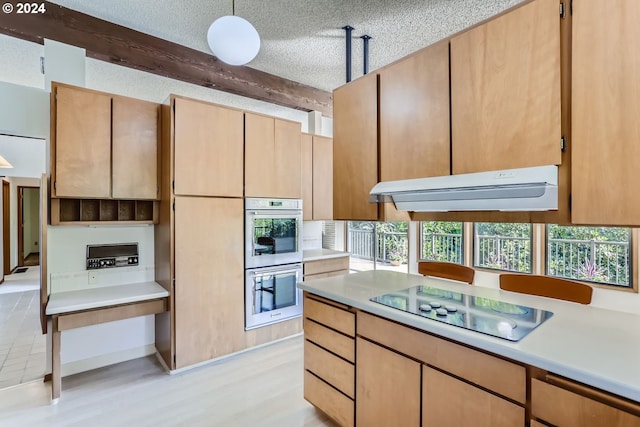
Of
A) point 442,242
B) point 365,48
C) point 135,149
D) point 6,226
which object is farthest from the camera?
point 6,226

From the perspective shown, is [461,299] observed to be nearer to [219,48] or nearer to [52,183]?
[219,48]

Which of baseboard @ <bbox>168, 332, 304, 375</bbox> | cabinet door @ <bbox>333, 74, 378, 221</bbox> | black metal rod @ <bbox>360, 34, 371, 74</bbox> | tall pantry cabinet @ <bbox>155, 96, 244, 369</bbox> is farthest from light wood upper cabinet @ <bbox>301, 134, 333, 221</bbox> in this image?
cabinet door @ <bbox>333, 74, 378, 221</bbox>

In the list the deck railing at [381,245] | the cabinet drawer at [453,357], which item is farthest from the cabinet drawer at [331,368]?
the deck railing at [381,245]

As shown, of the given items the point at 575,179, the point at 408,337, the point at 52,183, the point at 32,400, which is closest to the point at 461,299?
the point at 408,337

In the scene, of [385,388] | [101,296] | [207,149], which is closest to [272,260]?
[207,149]

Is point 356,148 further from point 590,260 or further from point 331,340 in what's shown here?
point 590,260

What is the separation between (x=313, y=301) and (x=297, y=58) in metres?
2.61

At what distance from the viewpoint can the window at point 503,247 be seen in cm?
427

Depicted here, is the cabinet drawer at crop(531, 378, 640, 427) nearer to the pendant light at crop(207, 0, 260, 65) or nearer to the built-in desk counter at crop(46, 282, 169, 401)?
the pendant light at crop(207, 0, 260, 65)

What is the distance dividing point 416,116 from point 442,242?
3.43 m

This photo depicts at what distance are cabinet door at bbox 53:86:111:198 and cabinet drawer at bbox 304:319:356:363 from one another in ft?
6.73

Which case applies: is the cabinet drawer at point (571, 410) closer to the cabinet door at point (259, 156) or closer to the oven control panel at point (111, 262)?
the cabinet door at point (259, 156)

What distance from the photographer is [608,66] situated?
1.27 metres

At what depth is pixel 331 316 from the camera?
2.10m
